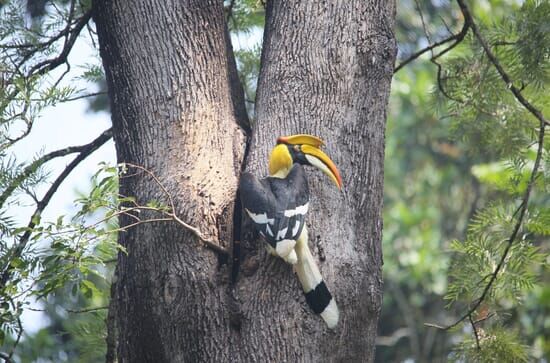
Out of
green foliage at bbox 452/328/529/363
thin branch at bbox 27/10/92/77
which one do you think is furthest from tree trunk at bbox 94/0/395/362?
green foliage at bbox 452/328/529/363

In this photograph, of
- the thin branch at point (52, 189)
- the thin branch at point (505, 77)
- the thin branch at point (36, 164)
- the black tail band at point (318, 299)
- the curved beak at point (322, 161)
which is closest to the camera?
the black tail band at point (318, 299)

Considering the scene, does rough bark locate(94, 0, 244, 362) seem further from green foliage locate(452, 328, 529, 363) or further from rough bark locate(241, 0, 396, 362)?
green foliage locate(452, 328, 529, 363)

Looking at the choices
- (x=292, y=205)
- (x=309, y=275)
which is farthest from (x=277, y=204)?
(x=309, y=275)

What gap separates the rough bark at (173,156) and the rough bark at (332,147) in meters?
0.13

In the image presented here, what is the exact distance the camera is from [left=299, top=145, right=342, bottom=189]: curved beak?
252 centimetres

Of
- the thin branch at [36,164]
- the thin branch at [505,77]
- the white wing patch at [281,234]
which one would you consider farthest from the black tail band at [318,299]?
the thin branch at [505,77]

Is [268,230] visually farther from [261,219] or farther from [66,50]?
[66,50]

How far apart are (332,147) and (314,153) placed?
0.10m

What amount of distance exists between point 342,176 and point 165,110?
62cm

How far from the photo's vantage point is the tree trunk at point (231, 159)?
234 cm

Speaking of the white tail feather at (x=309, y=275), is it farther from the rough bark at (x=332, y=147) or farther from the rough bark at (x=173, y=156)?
the rough bark at (x=173, y=156)

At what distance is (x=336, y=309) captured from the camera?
2336 millimetres

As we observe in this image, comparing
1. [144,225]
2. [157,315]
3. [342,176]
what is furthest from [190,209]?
[342,176]

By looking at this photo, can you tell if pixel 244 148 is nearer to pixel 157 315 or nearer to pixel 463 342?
pixel 157 315
